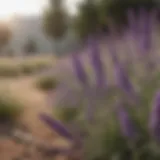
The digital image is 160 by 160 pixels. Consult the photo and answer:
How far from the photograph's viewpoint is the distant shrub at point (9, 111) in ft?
6.92

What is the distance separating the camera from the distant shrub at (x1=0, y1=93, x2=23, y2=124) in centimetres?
211

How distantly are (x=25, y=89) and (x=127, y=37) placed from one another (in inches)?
71.8

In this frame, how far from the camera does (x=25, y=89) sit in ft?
9.95

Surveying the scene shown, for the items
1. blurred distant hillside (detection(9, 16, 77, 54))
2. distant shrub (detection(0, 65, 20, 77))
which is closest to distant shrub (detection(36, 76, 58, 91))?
distant shrub (detection(0, 65, 20, 77))

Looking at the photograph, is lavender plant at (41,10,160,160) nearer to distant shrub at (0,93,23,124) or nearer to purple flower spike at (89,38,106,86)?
purple flower spike at (89,38,106,86)

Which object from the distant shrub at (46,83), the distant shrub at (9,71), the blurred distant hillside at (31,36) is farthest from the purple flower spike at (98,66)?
the blurred distant hillside at (31,36)

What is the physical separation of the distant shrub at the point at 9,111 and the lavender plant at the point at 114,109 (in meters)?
0.82

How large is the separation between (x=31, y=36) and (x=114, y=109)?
571cm

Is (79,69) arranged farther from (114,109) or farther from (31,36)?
(31,36)

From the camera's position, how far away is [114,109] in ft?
3.87

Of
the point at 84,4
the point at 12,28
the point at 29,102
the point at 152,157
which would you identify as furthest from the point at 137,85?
the point at 12,28

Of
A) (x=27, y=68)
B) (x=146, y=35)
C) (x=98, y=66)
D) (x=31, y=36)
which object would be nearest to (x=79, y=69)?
(x=98, y=66)

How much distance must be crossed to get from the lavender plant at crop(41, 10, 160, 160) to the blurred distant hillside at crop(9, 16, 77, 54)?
486cm

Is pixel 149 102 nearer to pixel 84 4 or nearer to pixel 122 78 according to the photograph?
pixel 122 78
